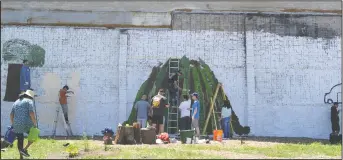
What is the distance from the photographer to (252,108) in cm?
1958

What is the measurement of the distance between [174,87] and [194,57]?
1464 mm

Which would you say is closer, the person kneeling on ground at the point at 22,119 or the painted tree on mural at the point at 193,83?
the person kneeling on ground at the point at 22,119

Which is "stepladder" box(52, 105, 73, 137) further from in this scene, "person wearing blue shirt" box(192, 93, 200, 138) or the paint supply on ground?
"person wearing blue shirt" box(192, 93, 200, 138)

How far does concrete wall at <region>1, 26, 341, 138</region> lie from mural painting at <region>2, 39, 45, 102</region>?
201mm

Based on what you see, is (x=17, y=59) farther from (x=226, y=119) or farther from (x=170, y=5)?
(x=226, y=119)

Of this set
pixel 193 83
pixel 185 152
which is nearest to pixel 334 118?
pixel 193 83

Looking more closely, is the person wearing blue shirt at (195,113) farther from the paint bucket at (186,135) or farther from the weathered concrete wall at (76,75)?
the weathered concrete wall at (76,75)

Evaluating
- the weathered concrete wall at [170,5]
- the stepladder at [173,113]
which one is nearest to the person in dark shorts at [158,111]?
the stepladder at [173,113]

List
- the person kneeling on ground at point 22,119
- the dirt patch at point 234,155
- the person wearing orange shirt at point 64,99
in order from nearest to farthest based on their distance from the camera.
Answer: the person kneeling on ground at point 22,119, the dirt patch at point 234,155, the person wearing orange shirt at point 64,99

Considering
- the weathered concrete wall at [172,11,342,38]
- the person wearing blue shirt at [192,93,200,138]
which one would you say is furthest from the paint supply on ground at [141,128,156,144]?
the weathered concrete wall at [172,11,342,38]

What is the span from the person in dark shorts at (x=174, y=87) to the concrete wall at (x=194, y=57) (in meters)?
0.79

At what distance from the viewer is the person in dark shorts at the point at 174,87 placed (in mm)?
19203

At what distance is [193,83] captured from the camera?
63.6 ft

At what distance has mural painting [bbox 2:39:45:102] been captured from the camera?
1914 cm
